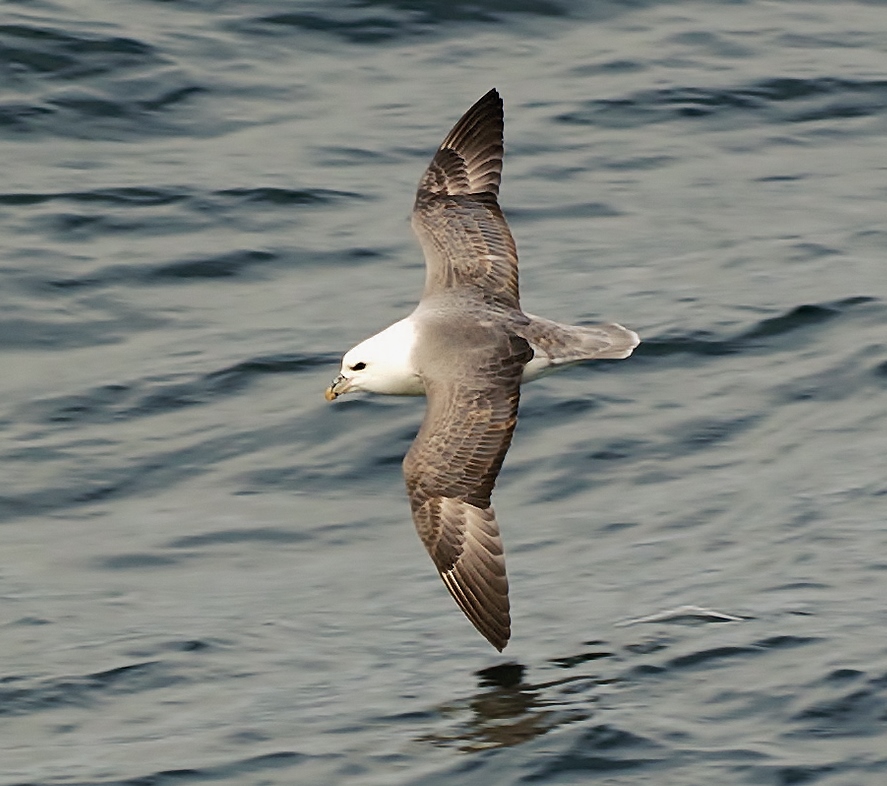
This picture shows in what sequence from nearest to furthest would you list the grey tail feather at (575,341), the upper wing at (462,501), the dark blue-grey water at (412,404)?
1. the dark blue-grey water at (412,404)
2. the upper wing at (462,501)
3. the grey tail feather at (575,341)

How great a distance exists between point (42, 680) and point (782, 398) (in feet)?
Result: 13.6

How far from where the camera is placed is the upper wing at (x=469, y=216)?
30.1ft

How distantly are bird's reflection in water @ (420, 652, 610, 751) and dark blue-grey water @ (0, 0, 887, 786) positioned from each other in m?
0.02

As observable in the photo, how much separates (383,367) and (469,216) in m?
1.40

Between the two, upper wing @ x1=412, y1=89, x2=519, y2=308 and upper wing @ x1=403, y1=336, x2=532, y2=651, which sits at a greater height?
upper wing @ x1=412, y1=89, x2=519, y2=308

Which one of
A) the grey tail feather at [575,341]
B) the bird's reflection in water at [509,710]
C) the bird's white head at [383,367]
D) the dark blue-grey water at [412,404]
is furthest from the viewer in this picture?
the grey tail feather at [575,341]

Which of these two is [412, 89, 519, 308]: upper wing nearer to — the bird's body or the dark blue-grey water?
the bird's body

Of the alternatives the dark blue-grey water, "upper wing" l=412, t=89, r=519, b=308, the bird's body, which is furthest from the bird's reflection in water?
"upper wing" l=412, t=89, r=519, b=308

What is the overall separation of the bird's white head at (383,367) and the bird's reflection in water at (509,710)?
52.0 inches

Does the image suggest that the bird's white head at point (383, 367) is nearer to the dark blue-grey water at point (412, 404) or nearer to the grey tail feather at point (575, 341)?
the grey tail feather at point (575, 341)

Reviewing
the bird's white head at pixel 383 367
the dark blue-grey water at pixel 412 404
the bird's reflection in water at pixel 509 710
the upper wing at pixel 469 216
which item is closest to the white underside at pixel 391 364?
the bird's white head at pixel 383 367

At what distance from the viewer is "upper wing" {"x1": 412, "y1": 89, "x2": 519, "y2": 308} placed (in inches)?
362

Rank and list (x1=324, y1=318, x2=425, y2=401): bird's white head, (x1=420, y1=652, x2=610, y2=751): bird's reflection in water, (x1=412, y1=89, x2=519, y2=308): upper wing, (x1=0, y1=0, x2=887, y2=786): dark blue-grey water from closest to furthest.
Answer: (x1=420, y1=652, x2=610, y2=751): bird's reflection in water < (x1=0, y1=0, x2=887, y2=786): dark blue-grey water < (x1=324, y1=318, x2=425, y2=401): bird's white head < (x1=412, y1=89, x2=519, y2=308): upper wing

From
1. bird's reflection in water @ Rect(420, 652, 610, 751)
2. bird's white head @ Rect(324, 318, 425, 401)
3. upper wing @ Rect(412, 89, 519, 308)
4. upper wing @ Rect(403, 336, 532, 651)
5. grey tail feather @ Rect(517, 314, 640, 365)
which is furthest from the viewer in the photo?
upper wing @ Rect(412, 89, 519, 308)
